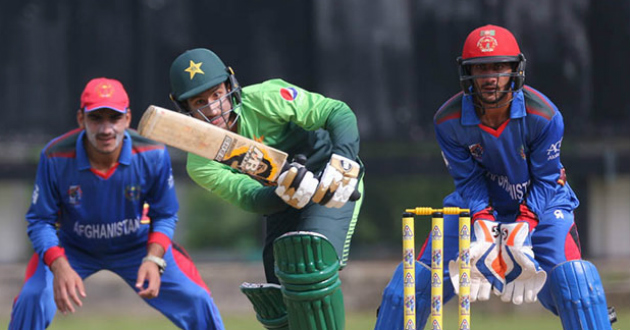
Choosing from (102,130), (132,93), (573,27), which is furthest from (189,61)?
(573,27)

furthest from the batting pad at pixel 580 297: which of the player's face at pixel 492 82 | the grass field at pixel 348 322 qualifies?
the grass field at pixel 348 322

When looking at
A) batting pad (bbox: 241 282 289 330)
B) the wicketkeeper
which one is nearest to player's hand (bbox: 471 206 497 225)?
the wicketkeeper

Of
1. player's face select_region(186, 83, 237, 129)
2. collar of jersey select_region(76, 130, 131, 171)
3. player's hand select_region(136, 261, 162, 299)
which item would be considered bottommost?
player's hand select_region(136, 261, 162, 299)

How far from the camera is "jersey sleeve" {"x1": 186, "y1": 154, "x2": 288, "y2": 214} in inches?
176

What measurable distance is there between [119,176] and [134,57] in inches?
87.4

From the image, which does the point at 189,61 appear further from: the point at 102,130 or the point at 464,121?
the point at 464,121

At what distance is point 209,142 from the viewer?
155 inches

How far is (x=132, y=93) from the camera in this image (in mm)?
7047

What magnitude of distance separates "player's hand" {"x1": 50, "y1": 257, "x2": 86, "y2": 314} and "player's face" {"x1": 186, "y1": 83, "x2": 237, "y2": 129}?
0.80m

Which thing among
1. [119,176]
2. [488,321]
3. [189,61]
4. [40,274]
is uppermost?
[189,61]

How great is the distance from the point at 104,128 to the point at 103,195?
29 centimetres

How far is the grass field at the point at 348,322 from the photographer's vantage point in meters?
6.45

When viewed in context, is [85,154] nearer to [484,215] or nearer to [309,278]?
[309,278]

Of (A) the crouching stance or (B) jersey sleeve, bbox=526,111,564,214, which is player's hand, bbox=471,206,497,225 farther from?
(A) the crouching stance
